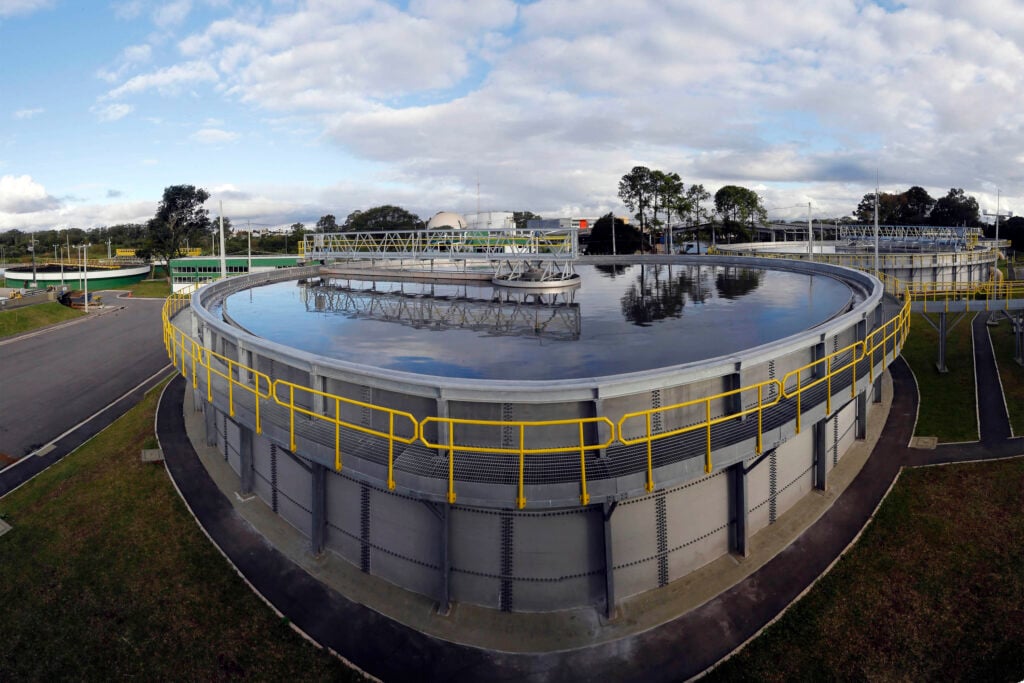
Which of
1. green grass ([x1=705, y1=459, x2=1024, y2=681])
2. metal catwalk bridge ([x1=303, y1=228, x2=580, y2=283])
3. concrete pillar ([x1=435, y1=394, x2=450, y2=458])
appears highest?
metal catwalk bridge ([x1=303, y1=228, x2=580, y2=283])

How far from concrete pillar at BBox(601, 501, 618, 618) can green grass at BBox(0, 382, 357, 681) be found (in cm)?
432

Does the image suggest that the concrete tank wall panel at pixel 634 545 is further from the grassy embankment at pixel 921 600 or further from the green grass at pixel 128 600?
the green grass at pixel 128 600

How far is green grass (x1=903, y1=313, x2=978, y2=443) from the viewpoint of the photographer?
56.5ft

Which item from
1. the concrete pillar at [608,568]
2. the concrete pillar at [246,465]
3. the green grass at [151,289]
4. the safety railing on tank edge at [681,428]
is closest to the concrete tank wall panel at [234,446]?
the concrete pillar at [246,465]

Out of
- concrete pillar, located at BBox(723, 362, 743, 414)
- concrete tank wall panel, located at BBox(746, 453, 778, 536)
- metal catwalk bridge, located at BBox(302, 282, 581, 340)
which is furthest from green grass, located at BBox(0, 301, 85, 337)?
concrete tank wall panel, located at BBox(746, 453, 778, 536)

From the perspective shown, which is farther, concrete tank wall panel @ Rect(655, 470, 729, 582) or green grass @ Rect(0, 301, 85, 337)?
green grass @ Rect(0, 301, 85, 337)

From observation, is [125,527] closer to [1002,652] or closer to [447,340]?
[447,340]

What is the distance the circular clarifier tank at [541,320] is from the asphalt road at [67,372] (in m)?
8.38

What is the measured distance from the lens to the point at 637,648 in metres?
9.07

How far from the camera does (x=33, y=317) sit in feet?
140

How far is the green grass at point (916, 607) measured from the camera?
351 inches

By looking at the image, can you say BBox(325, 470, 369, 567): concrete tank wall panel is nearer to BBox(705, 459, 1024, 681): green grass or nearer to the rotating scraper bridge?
the rotating scraper bridge

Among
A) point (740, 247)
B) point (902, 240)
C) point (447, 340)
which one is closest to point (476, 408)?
point (447, 340)

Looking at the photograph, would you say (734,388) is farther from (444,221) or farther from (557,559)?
(444,221)
